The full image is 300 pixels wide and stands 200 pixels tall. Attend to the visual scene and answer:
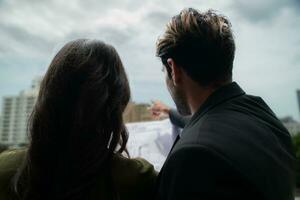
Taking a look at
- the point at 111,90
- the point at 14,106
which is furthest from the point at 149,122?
the point at 14,106

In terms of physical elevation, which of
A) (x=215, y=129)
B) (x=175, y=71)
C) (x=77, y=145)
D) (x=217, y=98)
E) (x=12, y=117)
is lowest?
(x=12, y=117)

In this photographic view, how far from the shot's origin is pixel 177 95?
2.30 m

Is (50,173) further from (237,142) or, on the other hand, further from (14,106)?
(14,106)

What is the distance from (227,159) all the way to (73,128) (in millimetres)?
699

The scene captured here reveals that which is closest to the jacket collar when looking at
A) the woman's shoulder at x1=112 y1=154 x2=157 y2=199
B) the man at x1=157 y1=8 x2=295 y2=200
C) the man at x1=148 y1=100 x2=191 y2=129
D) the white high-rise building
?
the man at x1=157 y1=8 x2=295 y2=200

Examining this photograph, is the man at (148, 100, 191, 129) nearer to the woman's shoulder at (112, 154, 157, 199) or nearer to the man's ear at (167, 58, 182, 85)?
the man's ear at (167, 58, 182, 85)

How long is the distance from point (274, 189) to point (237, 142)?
0.86 ft

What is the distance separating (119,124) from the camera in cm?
204

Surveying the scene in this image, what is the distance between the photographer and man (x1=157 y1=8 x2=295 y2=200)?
1.74 meters

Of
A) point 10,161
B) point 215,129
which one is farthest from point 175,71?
point 10,161

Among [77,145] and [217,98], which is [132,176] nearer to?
[77,145]

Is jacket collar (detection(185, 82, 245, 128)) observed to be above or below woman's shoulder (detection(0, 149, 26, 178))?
above

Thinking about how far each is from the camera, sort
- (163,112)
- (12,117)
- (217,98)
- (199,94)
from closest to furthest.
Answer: (217,98)
(199,94)
(163,112)
(12,117)

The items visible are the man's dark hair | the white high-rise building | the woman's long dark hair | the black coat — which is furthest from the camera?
the white high-rise building
